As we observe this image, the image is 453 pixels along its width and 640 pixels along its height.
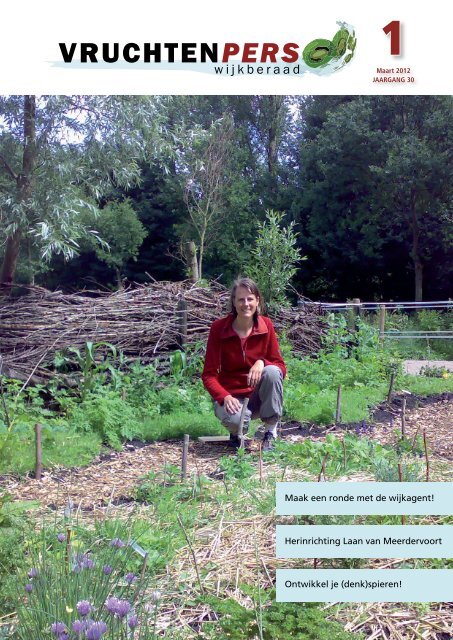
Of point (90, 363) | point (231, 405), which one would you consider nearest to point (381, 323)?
point (90, 363)

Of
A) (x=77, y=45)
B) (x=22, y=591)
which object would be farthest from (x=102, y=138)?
(x=22, y=591)

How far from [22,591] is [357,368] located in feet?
12.4

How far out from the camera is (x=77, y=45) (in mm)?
1435

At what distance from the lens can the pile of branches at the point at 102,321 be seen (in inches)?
171

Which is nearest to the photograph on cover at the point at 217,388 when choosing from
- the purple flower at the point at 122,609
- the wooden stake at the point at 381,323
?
the purple flower at the point at 122,609

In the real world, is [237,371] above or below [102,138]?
below

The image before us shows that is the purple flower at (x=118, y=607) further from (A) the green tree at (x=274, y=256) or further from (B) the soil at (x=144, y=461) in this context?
(A) the green tree at (x=274, y=256)

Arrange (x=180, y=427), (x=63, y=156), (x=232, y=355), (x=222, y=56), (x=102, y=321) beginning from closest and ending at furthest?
(x=222, y=56), (x=63, y=156), (x=232, y=355), (x=180, y=427), (x=102, y=321)

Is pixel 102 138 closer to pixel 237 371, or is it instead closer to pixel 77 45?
pixel 77 45

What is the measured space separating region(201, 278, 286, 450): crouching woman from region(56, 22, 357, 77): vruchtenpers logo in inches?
44.0

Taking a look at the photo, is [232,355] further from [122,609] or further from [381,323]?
[381,323]

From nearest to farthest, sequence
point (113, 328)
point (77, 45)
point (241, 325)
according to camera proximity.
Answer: point (77, 45), point (241, 325), point (113, 328)

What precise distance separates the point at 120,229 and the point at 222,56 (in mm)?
1544

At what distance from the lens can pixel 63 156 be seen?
2469mm
